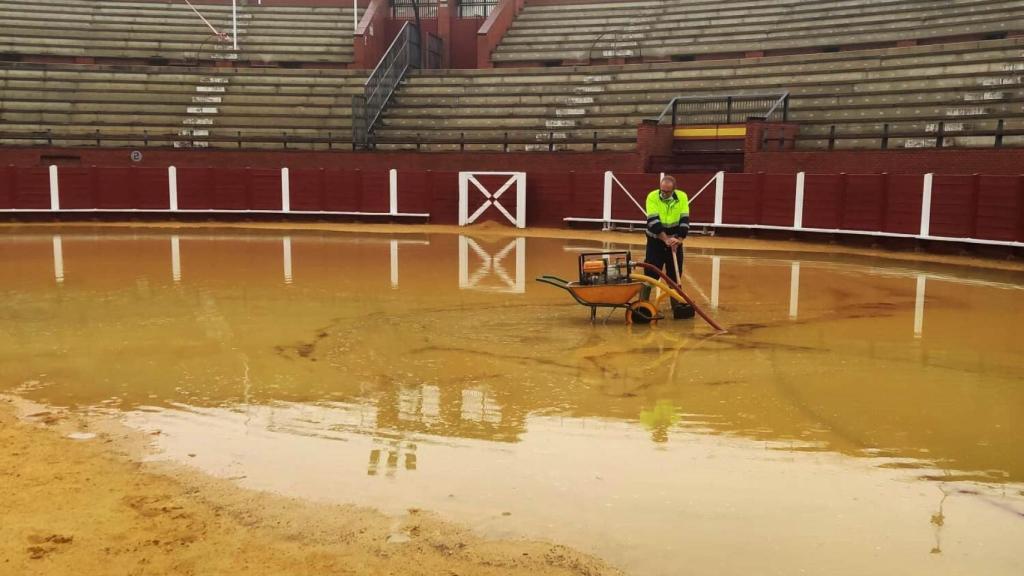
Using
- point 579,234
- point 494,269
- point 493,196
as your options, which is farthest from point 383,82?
point 494,269

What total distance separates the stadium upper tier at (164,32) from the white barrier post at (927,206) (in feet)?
60.2

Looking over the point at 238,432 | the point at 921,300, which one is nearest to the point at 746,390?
the point at 238,432

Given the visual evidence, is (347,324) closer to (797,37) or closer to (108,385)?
(108,385)

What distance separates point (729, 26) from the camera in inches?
1028

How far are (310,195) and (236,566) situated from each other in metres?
20.3

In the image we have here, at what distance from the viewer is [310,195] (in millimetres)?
22750

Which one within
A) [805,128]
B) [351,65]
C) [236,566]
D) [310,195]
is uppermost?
[351,65]

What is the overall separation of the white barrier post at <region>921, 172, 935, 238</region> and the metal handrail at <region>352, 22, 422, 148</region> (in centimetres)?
1386

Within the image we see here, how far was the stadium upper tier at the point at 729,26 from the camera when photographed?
22.4 metres

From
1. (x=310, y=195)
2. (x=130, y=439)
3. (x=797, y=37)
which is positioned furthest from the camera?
(x=797, y=37)

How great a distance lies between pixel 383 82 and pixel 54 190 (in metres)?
9.09

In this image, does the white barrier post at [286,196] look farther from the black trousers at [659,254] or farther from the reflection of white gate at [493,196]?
the black trousers at [659,254]

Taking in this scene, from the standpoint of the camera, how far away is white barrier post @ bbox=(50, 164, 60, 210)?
72.8 feet

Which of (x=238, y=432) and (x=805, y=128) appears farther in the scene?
(x=805, y=128)
